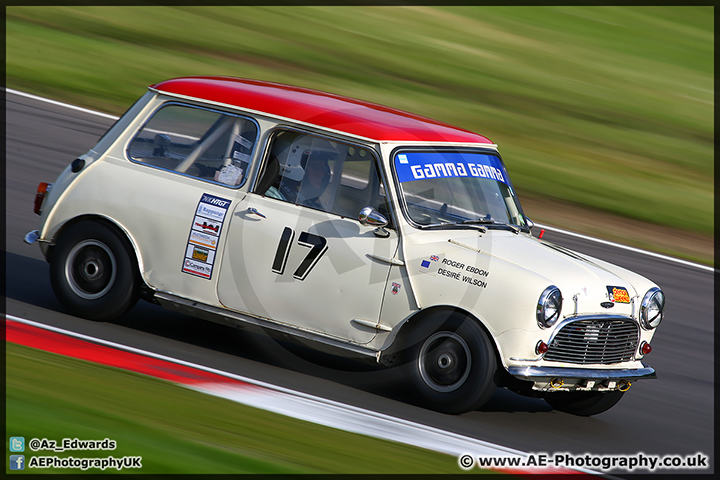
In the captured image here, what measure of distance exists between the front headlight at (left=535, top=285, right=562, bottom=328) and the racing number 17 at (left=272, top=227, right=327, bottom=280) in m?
1.54

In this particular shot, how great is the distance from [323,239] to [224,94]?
4.80ft

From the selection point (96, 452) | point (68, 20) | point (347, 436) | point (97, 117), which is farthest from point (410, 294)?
point (68, 20)

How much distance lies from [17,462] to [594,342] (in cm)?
377

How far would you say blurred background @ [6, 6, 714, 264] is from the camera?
44.1 feet

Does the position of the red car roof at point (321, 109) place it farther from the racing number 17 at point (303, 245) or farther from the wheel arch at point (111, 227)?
the wheel arch at point (111, 227)

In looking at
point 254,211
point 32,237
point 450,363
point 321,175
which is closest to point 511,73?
point 321,175

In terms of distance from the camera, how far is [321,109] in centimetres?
671

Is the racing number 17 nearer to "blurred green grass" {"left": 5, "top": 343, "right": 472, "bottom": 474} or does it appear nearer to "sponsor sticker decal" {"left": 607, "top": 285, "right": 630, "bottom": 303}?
"blurred green grass" {"left": 5, "top": 343, "right": 472, "bottom": 474}

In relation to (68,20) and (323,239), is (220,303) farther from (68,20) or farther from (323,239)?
(68,20)

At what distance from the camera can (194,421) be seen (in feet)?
16.9

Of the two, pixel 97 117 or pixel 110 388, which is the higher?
pixel 97 117

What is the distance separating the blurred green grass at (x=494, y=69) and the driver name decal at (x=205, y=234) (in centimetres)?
738

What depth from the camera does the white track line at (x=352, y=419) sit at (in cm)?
551

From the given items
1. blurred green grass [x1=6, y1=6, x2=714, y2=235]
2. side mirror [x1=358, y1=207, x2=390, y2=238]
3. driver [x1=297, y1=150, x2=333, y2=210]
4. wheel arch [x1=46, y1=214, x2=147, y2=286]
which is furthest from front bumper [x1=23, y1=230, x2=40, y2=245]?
blurred green grass [x1=6, y1=6, x2=714, y2=235]
